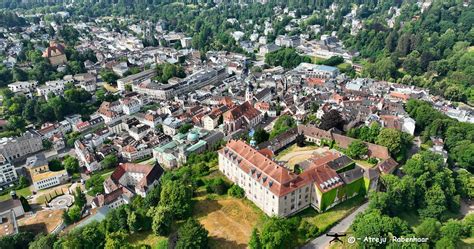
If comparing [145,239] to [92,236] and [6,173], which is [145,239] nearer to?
[92,236]

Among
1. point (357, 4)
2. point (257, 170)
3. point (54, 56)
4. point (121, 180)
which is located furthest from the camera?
point (357, 4)

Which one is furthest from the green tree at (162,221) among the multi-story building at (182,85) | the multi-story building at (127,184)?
the multi-story building at (182,85)

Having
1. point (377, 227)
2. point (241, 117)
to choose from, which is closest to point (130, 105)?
point (241, 117)

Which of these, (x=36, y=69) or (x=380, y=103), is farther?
(x=36, y=69)

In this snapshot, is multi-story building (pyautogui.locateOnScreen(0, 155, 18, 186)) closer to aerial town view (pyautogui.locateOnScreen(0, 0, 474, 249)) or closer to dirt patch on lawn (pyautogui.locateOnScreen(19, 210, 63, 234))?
aerial town view (pyautogui.locateOnScreen(0, 0, 474, 249))

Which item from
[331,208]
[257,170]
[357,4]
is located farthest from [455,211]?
[357,4]

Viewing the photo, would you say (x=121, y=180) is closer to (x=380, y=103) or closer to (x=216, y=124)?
(x=216, y=124)

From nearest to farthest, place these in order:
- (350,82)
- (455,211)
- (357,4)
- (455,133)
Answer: (455,211)
(455,133)
(350,82)
(357,4)
